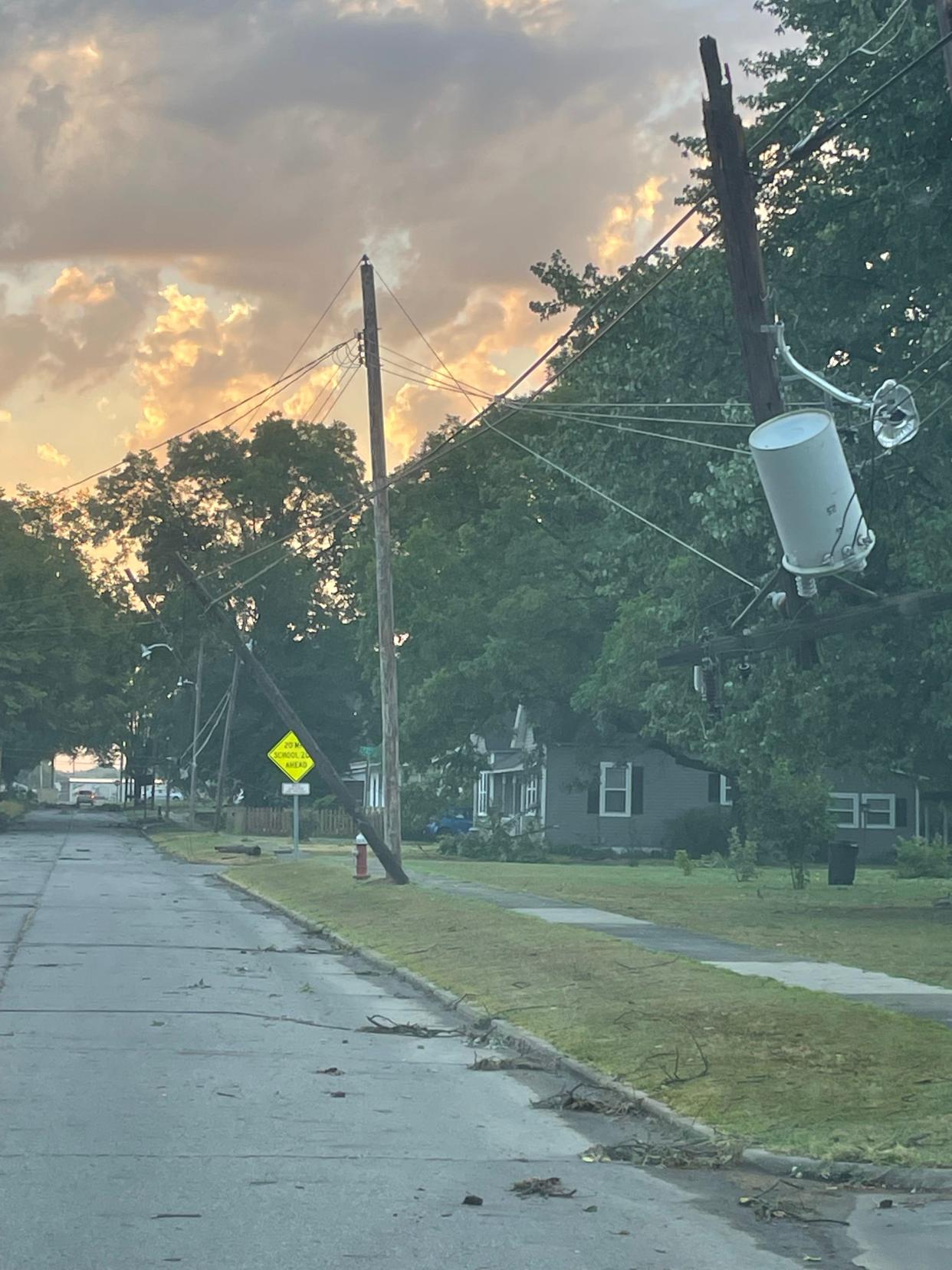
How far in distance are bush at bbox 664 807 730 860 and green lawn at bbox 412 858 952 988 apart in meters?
11.4

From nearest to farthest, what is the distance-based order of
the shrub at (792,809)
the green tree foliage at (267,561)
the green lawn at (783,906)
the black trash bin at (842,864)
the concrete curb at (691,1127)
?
the concrete curb at (691,1127)
the green lawn at (783,906)
the black trash bin at (842,864)
the shrub at (792,809)
the green tree foliage at (267,561)

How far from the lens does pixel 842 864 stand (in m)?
35.0

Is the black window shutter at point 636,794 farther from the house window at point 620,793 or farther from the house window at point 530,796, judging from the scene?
the house window at point 530,796

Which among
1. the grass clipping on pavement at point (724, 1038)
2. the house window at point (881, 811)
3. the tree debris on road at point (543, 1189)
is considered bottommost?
the tree debris on road at point (543, 1189)

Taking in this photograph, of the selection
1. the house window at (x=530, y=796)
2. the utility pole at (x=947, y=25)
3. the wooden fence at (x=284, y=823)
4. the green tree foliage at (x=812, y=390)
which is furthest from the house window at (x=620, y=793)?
the utility pole at (x=947, y=25)

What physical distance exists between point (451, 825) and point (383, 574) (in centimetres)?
4412

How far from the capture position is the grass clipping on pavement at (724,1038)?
30.3ft

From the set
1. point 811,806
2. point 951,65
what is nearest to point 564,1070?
point 951,65

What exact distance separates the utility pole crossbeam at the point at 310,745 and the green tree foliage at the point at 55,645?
137 feet

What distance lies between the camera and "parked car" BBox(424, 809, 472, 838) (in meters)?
71.5

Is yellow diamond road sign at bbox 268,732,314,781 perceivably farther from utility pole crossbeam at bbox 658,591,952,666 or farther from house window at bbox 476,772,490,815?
house window at bbox 476,772,490,815

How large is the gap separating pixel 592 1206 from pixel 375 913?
17.6 meters

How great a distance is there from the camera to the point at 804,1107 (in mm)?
9648

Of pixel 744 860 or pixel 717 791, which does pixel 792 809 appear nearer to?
pixel 744 860
